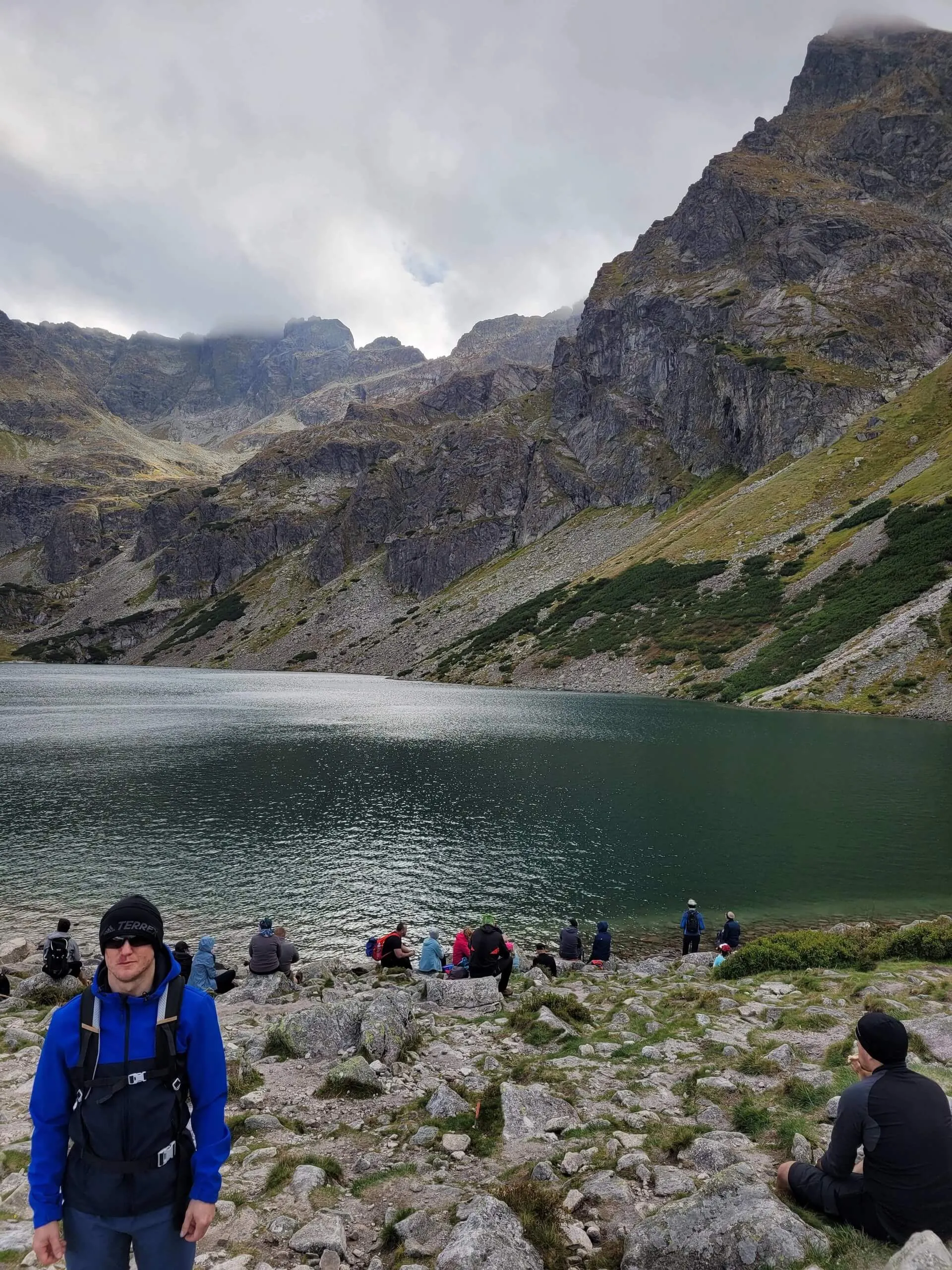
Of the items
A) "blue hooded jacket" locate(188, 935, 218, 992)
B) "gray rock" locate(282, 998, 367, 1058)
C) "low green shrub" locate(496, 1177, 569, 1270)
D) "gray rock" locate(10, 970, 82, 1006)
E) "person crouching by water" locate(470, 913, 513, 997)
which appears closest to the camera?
"low green shrub" locate(496, 1177, 569, 1270)

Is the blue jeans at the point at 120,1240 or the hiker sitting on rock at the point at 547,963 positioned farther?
the hiker sitting on rock at the point at 547,963

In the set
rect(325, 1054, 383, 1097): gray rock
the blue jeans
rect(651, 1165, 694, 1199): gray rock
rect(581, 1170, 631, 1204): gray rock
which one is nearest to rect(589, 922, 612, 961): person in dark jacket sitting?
rect(325, 1054, 383, 1097): gray rock

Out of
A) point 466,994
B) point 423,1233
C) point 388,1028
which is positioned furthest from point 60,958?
point 423,1233

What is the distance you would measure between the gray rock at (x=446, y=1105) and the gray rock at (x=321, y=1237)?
3.11 m

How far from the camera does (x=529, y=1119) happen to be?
34.4ft

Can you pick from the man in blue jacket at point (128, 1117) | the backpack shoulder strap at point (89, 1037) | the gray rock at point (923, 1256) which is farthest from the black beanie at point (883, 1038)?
the backpack shoulder strap at point (89, 1037)

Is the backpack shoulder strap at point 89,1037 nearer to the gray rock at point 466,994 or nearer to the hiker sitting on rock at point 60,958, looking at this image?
the gray rock at point 466,994

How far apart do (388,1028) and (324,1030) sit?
4.72 ft

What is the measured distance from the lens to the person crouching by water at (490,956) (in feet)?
63.5

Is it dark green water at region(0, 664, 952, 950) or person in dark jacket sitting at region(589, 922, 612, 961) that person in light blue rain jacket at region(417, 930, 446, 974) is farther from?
dark green water at region(0, 664, 952, 950)

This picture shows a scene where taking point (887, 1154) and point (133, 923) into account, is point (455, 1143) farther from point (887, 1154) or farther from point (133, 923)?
point (133, 923)

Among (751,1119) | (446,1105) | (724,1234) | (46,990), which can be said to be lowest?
(46,990)

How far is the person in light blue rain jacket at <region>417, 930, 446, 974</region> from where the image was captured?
22.0 meters

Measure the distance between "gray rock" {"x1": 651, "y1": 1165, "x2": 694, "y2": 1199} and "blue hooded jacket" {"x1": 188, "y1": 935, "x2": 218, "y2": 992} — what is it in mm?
15906
